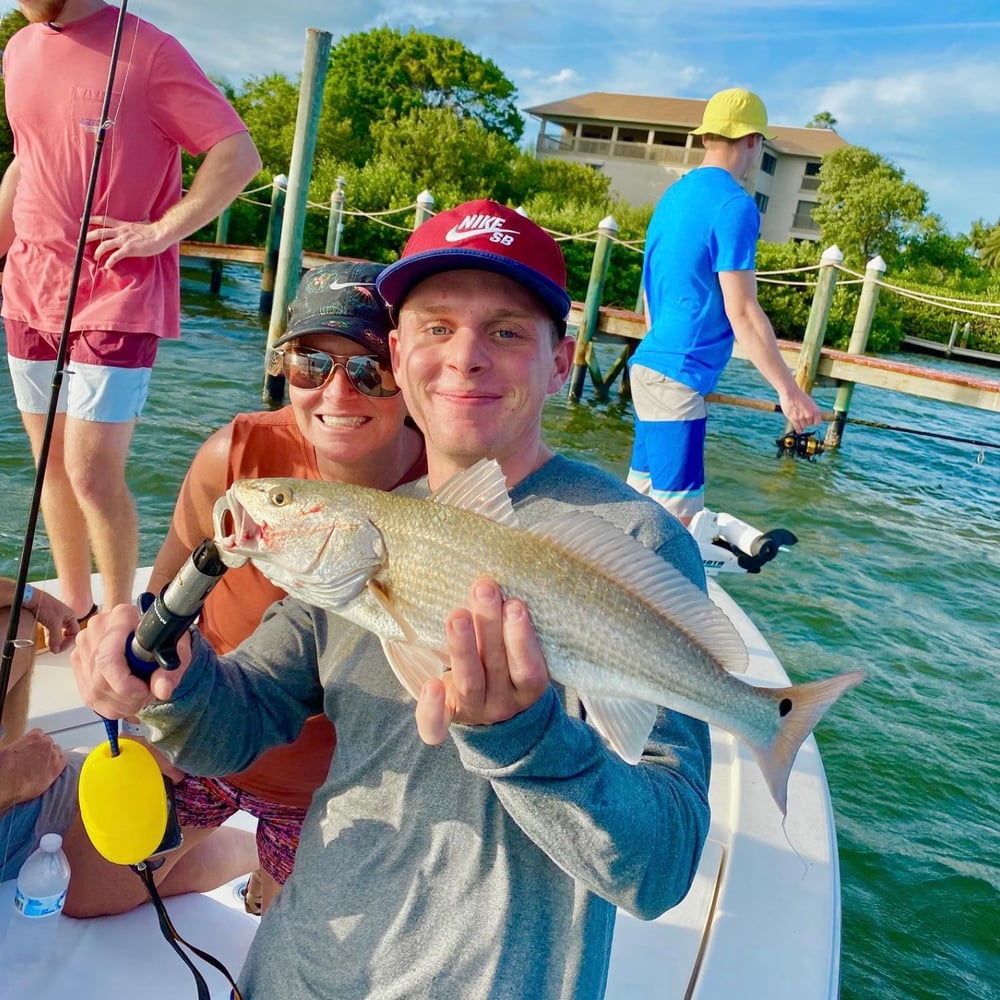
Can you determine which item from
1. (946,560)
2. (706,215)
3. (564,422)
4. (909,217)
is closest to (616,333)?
(564,422)

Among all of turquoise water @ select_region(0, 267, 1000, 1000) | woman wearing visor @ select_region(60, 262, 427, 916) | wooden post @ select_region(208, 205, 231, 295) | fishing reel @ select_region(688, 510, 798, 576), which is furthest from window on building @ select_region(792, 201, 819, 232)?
woman wearing visor @ select_region(60, 262, 427, 916)

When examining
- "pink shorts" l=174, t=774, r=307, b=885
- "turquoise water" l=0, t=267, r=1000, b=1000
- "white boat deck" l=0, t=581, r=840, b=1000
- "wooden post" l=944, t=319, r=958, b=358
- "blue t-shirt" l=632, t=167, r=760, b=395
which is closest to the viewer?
"white boat deck" l=0, t=581, r=840, b=1000

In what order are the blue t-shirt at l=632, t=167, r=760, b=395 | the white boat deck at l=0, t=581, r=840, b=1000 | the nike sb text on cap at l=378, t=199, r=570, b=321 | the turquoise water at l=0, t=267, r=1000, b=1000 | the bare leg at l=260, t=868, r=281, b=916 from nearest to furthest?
1. the nike sb text on cap at l=378, t=199, r=570, b=321
2. the white boat deck at l=0, t=581, r=840, b=1000
3. the bare leg at l=260, t=868, r=281, b=916
4. the turquoise water at l=0, t=267, r=1000, b=1000
5. the blue t-shirt at l=632, t=167, r=760, b=395

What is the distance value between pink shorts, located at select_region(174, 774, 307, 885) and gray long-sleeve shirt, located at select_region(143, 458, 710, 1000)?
0.44 metres

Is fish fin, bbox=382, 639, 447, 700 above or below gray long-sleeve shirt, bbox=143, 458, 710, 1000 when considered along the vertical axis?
above

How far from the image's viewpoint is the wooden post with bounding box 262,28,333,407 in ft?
33.9

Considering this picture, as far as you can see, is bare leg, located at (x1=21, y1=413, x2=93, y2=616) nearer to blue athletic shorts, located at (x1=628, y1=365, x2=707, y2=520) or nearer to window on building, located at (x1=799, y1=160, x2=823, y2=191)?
blue athletic shorts, located at (x1=628, y1=365, x2=707, y2=520)

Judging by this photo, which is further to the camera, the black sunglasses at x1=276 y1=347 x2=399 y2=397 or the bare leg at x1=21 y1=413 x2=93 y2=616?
the bare leg at x1=21 y1=413 x2=93 y2=616

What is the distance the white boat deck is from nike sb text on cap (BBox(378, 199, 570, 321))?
1.71 m

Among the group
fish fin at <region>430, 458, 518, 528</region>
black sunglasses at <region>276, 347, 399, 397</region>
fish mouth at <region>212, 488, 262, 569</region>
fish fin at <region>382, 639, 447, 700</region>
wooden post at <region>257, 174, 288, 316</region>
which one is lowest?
fish fin at <region>382, 639, 447, 700</region>

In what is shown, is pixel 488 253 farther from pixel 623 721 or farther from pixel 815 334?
pixel 815 334

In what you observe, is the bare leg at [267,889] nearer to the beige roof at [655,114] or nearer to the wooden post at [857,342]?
the wooden post at [857,342]

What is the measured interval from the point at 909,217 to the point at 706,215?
4833 centimetres

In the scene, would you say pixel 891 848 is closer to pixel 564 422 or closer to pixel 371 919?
pixel 371 919
